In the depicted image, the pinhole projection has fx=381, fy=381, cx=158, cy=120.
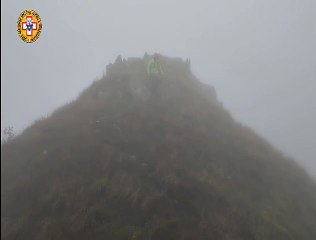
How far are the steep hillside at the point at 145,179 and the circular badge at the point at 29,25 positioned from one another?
4.12 metres

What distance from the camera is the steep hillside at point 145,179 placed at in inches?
468

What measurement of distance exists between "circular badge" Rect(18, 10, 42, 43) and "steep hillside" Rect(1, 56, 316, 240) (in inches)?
162

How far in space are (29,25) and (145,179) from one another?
11.3 metres

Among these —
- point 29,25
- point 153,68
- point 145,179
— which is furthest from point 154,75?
point 145,179

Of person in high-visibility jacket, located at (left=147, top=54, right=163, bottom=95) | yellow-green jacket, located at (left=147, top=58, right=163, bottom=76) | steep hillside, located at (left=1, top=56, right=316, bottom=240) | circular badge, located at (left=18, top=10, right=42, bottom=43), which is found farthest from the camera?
yellow-green jacket, located at (left=147, top=58, right=163, bottom=76)

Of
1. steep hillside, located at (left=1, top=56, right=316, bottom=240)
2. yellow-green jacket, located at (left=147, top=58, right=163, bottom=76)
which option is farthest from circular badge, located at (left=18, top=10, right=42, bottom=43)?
yellow-green jacket, located at (left=147, top=58, right=163, bottom=76)

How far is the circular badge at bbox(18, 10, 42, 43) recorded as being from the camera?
19750mm

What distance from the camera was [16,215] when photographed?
11.9 metres

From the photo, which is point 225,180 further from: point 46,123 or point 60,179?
point 46,123

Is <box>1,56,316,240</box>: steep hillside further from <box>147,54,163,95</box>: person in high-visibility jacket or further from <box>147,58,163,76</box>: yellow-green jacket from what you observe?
<box>147,58,163,76</box>: yellow-green jacket

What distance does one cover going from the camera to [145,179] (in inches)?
554

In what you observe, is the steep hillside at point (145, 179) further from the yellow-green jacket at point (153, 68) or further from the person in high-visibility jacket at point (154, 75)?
the yellow-green jacket at point (153, 68)

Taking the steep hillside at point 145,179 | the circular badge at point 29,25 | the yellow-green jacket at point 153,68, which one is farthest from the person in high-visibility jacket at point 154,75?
the circular badge at point 29,25

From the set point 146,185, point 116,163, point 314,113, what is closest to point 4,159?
point 116,163
